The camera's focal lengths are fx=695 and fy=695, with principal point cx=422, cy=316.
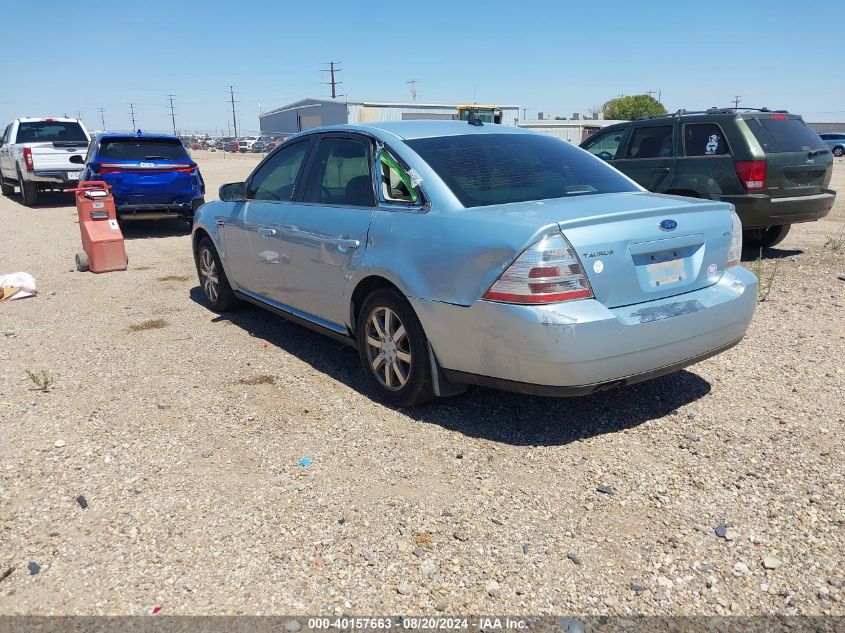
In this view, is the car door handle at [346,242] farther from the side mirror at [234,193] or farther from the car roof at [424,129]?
the side mirror at [234,193]

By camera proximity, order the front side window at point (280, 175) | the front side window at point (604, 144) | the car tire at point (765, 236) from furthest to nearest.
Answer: the front side window at point (604, 144) → the car tire at point (765, 236) → the front side window at point (280, 175)

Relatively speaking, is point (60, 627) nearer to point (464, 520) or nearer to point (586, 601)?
point (464, 520)

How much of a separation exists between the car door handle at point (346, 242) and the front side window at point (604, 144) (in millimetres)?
6848

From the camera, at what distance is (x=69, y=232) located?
12906mm

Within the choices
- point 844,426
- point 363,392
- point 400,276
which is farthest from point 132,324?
point 844,426

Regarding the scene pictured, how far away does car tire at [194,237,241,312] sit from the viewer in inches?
257

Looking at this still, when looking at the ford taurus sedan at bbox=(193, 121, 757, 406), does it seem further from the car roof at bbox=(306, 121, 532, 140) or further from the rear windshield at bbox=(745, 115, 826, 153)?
the rear windshield at bbox=(745, 115, 826, 153)

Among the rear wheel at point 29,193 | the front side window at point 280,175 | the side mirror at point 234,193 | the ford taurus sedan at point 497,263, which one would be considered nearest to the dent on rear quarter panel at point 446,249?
the ford taurus sedan at point 497,263

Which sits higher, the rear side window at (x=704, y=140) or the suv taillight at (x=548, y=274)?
the rear side window at (x=704, y=140)

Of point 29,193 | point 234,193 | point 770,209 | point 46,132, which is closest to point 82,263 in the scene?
point 234,193

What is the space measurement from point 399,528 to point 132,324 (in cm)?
439

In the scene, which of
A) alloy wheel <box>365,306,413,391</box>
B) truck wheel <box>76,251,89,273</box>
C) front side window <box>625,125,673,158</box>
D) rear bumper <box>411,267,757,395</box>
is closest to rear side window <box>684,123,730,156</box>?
front side window <box>625,125,673,158</box>

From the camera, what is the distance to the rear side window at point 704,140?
838cm

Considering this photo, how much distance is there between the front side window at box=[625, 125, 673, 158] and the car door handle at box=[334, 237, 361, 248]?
6.04 meters
